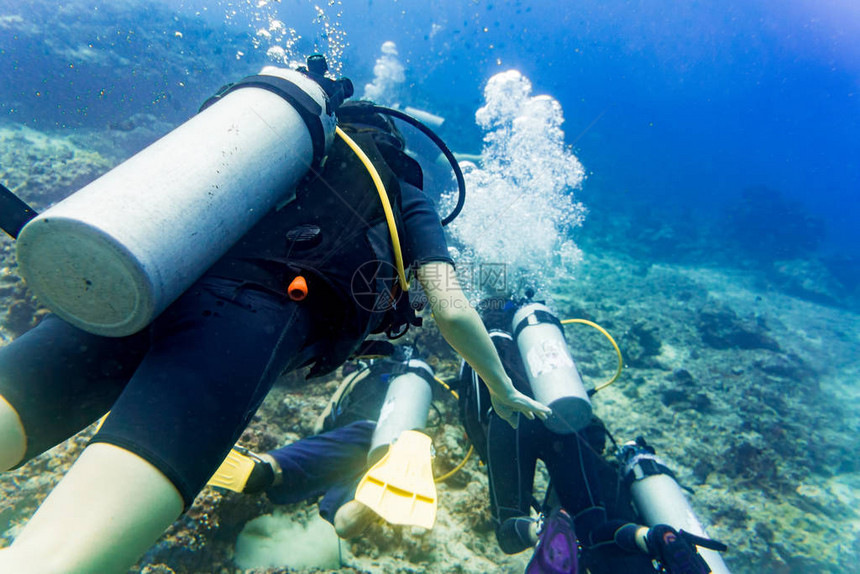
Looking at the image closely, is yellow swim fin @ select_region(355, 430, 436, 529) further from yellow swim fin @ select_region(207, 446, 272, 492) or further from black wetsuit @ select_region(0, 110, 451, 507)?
yellow swim fin @ select_region(207, 446, 272, 492)

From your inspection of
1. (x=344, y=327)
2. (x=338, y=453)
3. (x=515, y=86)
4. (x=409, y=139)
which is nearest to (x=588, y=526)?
(x=338, y=453)

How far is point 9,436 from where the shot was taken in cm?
131

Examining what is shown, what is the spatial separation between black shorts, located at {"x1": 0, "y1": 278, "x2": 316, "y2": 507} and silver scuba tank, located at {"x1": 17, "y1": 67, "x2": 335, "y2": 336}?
144 millimetres

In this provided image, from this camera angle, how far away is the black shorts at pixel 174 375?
107 centimetres

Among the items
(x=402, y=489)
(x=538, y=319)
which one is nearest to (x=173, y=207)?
(x=402, y=489)

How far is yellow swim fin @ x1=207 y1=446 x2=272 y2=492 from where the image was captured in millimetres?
2814

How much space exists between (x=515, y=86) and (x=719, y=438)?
21.9 metres

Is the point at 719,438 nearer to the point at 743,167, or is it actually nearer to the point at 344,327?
the point at 344,327

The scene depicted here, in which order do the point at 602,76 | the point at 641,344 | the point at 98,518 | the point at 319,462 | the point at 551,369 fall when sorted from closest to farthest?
the point at 98,518 < the point at 319,462 < the point at 551,369 < the point at 641,344 < the point at 602,76

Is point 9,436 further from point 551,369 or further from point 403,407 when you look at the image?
point 551,369

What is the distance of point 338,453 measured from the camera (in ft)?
11.5

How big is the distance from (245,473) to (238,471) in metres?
0.06

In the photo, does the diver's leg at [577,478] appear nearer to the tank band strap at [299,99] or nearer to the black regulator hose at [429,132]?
the black regulator hose at [429,132]

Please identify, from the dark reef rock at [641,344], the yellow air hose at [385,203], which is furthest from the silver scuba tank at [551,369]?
the dark reef rock at [641,344]
